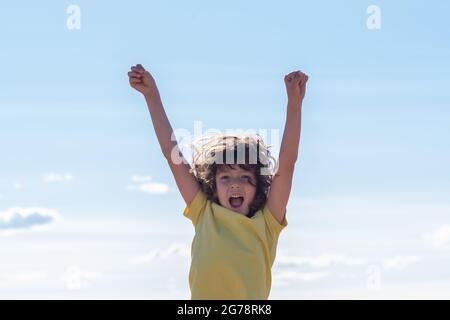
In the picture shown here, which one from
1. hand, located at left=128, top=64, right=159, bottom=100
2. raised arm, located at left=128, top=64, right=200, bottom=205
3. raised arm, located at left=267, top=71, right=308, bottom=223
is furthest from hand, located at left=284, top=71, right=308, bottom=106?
hand, located at left=128, top=64, right=159, bottom=100

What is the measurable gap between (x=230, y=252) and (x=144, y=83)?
5.52 ft

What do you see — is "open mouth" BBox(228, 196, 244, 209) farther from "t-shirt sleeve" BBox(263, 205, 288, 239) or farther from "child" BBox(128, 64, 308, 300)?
"t-shirt sleeve" BBox(263, 205, 288, 239)

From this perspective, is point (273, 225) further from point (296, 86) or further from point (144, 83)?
point (144, 83)

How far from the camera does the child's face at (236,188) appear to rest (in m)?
8.20

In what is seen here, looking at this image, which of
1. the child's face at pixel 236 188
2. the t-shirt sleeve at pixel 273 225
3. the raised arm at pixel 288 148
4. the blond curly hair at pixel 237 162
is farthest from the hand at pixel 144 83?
the t-shirt sleeve at pixel 273 225

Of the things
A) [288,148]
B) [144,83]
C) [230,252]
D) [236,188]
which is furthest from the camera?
[144,83]

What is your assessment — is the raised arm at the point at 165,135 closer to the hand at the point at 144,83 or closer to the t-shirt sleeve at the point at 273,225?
the hand at the point at 144,83

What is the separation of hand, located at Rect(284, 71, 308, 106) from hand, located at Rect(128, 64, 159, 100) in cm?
114

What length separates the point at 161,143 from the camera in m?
8.27

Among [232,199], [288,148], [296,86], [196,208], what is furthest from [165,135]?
[296,86]

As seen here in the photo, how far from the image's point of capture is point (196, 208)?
324 inches

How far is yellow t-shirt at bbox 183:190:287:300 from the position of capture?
7.70 metres
